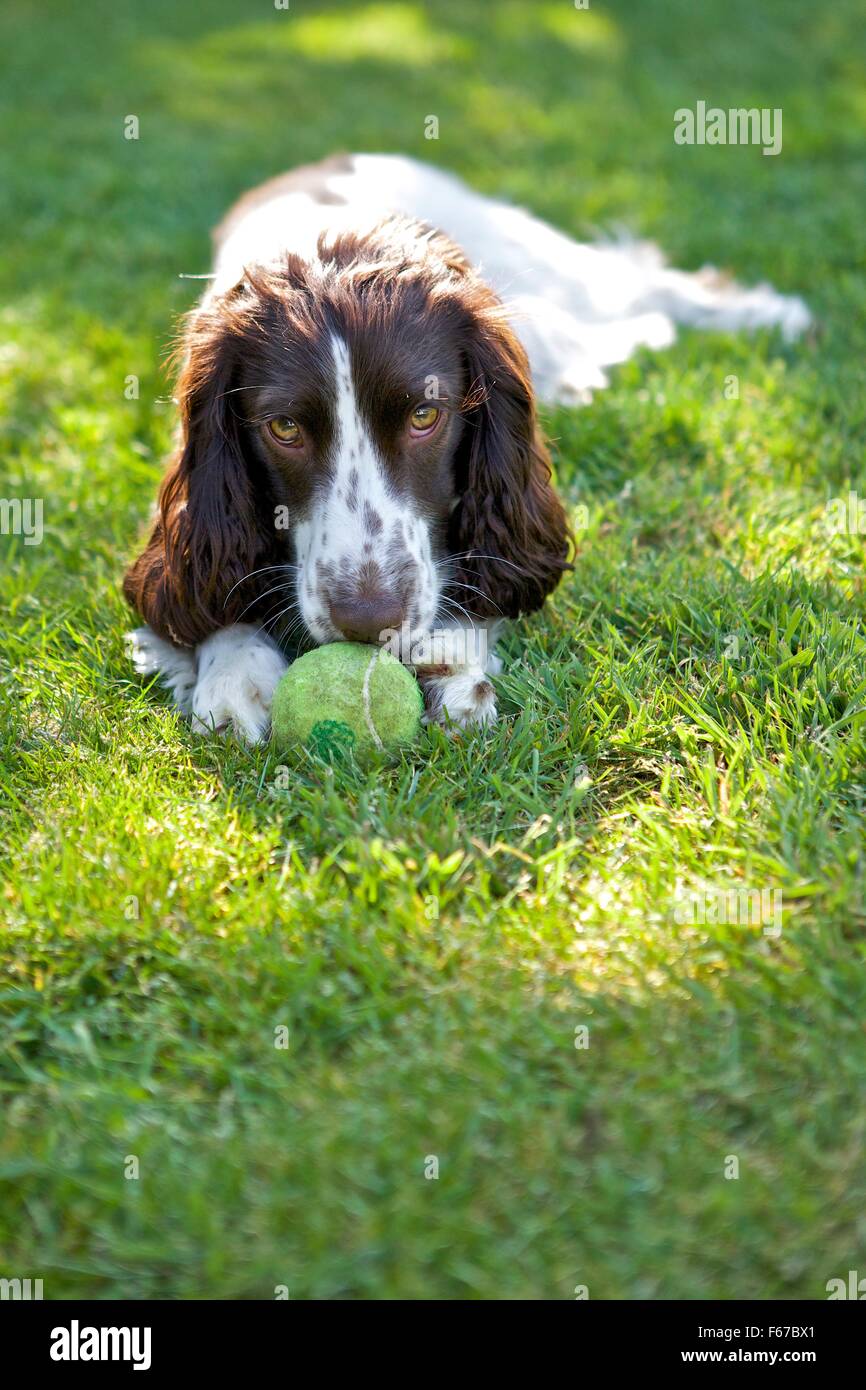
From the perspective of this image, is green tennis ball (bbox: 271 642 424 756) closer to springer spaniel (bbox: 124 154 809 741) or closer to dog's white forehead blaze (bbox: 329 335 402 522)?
springer spaniel (bbox: 124 154 809 741)

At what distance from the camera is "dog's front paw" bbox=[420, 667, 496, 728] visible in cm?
334

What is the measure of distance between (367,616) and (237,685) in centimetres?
49

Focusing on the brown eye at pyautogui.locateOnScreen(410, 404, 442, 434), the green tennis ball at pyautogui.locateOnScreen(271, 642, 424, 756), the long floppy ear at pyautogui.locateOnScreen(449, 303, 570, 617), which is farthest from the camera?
the long floppy ear at pyautogui.locateOnScreen(449, 303, 570, 617)

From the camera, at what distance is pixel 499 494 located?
12.3 feet

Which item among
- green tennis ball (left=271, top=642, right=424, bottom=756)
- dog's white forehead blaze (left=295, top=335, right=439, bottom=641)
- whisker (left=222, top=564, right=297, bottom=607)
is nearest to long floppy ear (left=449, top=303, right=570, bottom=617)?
dog's white forehead blaze (left=295, top=335, right=439, bottom=641)

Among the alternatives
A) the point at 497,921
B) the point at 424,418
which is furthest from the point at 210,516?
the point at 497,921

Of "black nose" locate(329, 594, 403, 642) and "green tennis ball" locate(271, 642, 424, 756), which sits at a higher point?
"black nose" locate(329, 594, 403, 642)

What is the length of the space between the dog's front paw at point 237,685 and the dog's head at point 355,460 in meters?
0.10

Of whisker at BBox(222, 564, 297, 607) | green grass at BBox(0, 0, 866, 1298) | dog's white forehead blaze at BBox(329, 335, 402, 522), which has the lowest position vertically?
green grass at BBox(0, 0, 866, 1298)

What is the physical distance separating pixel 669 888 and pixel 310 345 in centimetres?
168

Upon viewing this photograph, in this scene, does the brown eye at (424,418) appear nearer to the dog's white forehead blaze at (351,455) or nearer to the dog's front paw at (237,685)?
the dog's white forehead blaze at (351,455)

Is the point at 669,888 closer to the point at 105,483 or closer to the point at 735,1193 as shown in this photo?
the point at 735,1193
